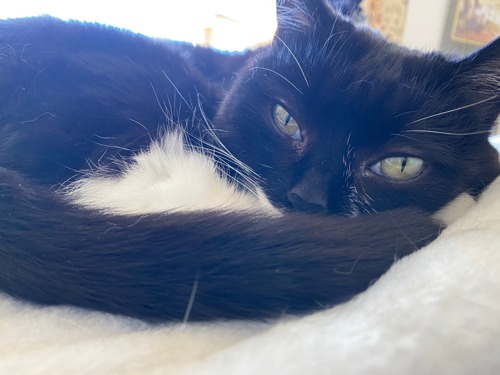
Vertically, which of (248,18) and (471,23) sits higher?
(471,23)

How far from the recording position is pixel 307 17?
988mm

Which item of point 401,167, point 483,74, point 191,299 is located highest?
point 483,74

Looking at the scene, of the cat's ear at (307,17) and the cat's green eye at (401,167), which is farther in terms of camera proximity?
the cat's ear at (307,17)

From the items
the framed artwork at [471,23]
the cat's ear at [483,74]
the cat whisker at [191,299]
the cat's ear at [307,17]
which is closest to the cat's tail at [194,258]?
the cat whisker at [191,299]

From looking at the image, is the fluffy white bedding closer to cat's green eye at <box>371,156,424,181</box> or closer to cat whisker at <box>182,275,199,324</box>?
cat whisker at <box>182,275,199,324</box>

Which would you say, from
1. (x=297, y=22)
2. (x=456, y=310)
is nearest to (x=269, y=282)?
(x=456, y=310)

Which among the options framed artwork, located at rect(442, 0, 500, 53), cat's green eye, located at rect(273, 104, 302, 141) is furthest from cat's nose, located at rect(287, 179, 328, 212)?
framed artwork, located at rect(442, 0, 500, 53)

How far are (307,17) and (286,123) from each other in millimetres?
240

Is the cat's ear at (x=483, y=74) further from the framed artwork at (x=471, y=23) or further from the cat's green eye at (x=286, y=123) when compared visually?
the framed artwork at (x=471, y=23)

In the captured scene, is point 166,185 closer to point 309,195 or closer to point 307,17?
point 309,195

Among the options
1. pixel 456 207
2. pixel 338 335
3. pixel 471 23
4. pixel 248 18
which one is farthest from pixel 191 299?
pixel 471 23

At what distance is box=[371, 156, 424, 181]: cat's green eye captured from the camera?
2.78 feet

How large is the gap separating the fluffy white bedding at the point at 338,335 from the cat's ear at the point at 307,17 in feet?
1.74

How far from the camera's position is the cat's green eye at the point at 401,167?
0.85 m
